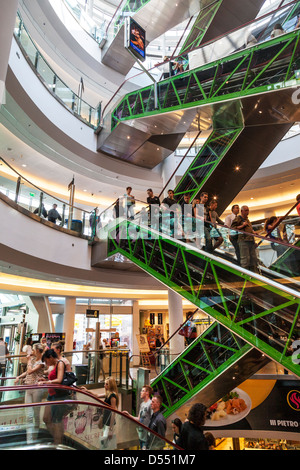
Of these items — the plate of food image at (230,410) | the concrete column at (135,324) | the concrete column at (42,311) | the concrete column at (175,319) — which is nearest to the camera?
the plate of food image at (230,410)

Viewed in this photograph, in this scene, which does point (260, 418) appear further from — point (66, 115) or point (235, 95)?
point (66, 115)

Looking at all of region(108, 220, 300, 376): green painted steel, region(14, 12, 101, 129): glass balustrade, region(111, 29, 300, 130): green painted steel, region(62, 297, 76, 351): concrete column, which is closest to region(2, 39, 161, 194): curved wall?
region(14, 12, 101, 129): glass balustrade

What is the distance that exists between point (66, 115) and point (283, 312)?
945 cm

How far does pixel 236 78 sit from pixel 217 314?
17.7 feet

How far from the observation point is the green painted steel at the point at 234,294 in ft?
14.9

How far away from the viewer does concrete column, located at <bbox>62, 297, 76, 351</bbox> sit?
15.3m

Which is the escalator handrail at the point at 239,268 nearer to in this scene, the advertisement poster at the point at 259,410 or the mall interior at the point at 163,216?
the mall interior at the point at 163,216

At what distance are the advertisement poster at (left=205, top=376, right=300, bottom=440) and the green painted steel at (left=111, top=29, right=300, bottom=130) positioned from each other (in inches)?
316

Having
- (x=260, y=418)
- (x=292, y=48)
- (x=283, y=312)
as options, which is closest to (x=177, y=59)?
(x=292, y=48)

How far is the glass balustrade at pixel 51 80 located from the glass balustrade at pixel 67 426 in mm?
7852

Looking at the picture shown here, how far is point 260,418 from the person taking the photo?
8.98 meters

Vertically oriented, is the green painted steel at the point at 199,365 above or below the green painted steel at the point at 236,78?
below

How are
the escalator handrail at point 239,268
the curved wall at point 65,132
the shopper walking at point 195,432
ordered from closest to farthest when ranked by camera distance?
1. the shopper walking at point 195,432
2. the escalator handrail at point 239,268
3. the curved wall at point 65,132

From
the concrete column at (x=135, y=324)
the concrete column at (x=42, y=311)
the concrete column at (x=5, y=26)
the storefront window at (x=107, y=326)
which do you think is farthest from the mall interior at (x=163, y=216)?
the concrete column at (x=135, y=324)
